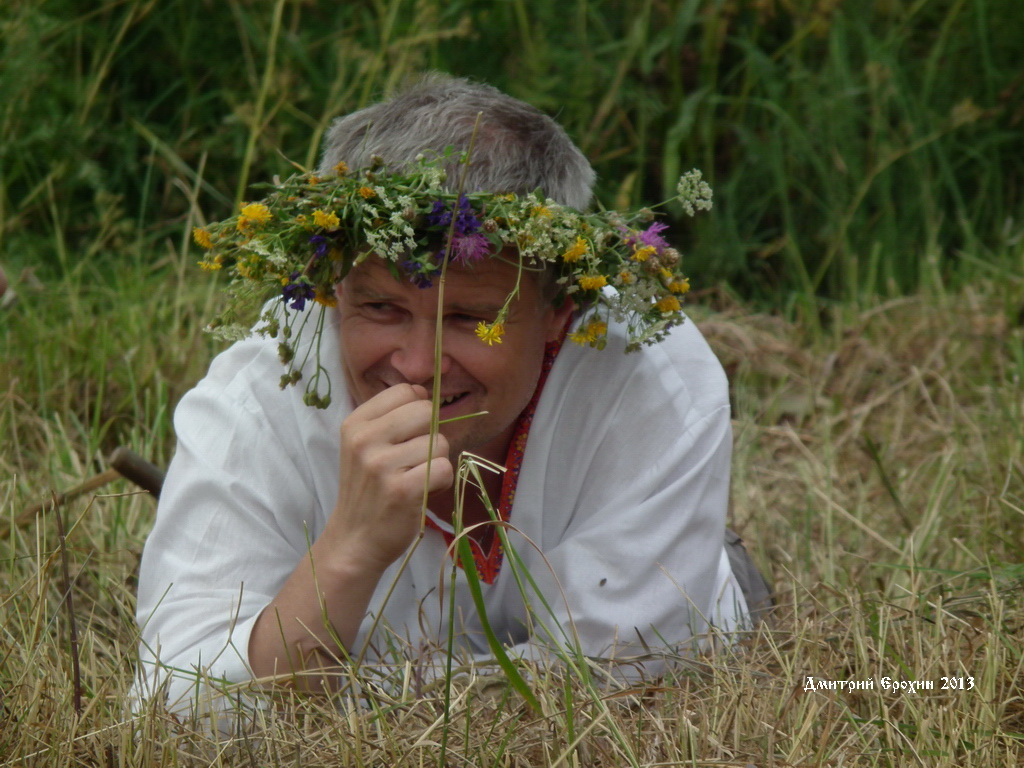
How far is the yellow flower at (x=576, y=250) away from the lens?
6.86 feet

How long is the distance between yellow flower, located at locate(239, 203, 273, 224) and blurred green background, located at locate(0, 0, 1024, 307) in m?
2.15

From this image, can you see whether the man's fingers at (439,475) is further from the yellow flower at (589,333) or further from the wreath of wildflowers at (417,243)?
the yellow flower at (589,333)

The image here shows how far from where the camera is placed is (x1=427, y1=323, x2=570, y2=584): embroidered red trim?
244cm

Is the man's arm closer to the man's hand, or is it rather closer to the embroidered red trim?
the man's hand

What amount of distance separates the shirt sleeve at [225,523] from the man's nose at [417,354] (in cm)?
31

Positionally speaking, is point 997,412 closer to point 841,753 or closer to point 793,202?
point 793,202

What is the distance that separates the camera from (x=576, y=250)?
6.88 ft

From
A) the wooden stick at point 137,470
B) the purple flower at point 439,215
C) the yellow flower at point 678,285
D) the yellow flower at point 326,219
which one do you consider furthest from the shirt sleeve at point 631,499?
the wooden stick at point 137,470

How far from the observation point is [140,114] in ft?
15.0

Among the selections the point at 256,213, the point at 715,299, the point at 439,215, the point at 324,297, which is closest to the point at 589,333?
the point at 439,215

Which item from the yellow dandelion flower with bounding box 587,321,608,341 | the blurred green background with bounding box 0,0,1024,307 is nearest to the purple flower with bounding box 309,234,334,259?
the yellow dandelion flower with bounding box 587,321,608,341

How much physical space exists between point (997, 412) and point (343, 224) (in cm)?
220

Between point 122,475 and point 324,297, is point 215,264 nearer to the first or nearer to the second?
point 324,297

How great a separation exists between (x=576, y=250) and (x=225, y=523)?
0.80 meters
